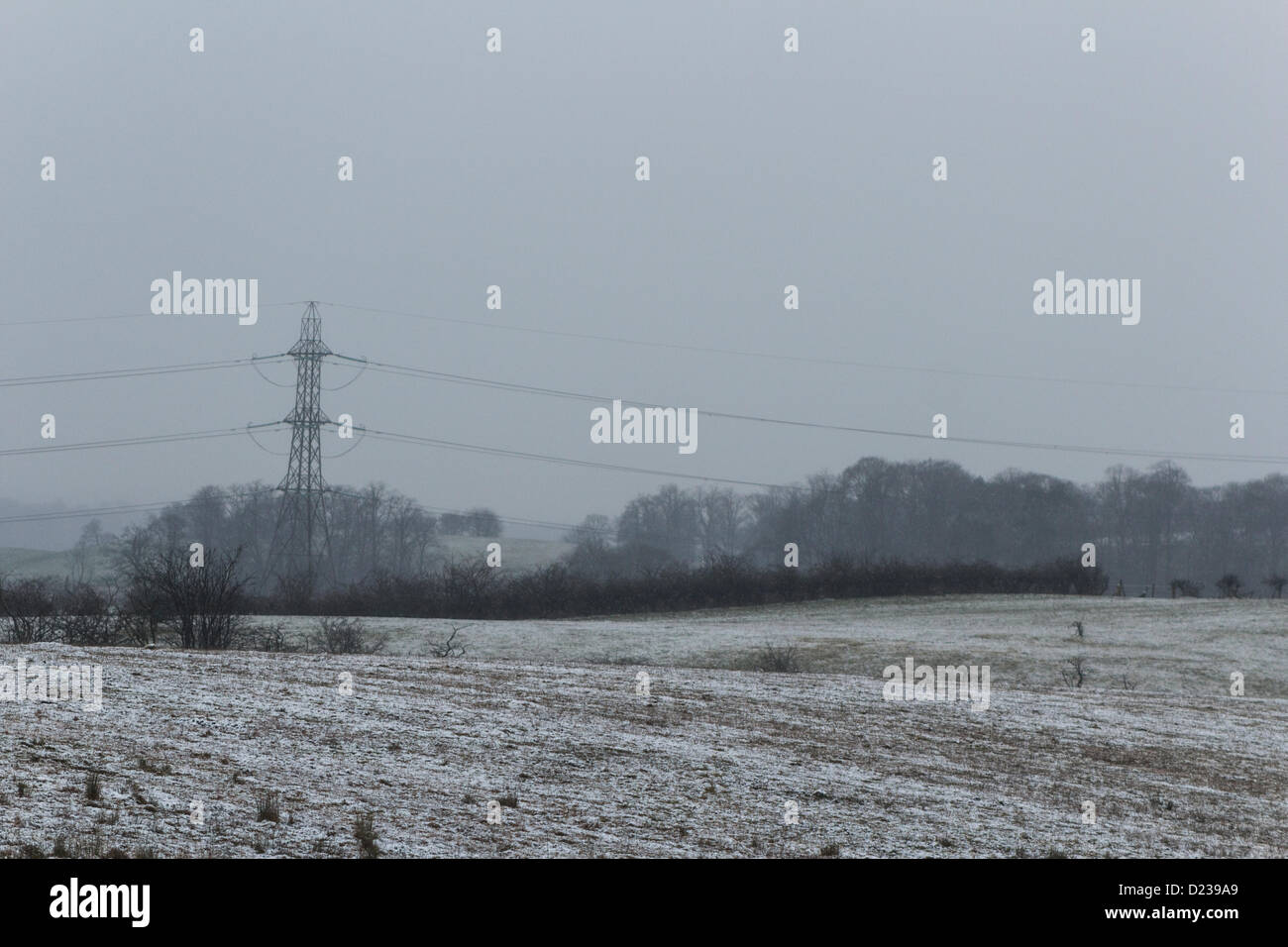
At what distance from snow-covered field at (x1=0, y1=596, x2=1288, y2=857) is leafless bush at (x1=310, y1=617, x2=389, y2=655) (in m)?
13.7

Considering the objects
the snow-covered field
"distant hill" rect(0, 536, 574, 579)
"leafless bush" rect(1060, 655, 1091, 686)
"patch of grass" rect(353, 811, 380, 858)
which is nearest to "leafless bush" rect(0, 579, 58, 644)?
the snow-covered field

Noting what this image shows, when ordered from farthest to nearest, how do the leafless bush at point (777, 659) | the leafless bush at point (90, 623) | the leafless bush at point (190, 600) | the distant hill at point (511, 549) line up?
1. the distant hill at point (511, 549)
2. the leafless bush at point (777, 659)
3. the leafless bush at point (90, 623)
4. the leafless bush at point (190, 600)

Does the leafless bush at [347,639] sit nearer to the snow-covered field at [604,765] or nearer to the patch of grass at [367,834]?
the snow-covered field at [604,765]

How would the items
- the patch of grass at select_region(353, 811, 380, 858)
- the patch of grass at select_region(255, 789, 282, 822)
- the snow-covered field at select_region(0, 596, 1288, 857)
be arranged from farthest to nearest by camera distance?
the snow-covered field at select_region(0, 596, 1288, 857) < the patch of grass at select_region(255, 789, 282, 822) < the patch of grass at select_region(353, 811, 380, 858)

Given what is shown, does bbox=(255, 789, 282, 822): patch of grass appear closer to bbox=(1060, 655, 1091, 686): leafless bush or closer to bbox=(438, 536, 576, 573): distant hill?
bbox=(1060, 655, 1091, 686): leafless bush

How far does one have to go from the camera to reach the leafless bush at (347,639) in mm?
37250

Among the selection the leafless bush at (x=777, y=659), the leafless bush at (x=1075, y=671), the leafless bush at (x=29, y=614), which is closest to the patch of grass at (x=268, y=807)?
the leafless bush at (x=29, y=614)

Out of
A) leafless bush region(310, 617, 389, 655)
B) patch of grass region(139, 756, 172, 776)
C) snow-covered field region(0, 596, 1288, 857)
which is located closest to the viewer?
snow-covered field region(0, 596, 1288, 857)

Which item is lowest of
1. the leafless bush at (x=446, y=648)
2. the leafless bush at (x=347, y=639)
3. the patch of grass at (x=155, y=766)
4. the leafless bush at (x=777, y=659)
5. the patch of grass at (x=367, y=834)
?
the leafless bush at (x=777, y=659)

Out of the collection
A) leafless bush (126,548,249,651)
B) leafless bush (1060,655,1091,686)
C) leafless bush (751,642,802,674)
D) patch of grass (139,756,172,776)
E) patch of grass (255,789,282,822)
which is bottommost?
leafless bush (1060,655,1091,686)

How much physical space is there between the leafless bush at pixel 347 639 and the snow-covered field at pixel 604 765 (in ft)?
44.9

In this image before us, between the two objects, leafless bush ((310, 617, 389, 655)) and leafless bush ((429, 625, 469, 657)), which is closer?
leafless bush ((429, 625, 469, 657))

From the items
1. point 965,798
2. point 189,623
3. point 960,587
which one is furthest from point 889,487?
point 965,798

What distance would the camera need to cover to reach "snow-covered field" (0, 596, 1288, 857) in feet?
35.6
